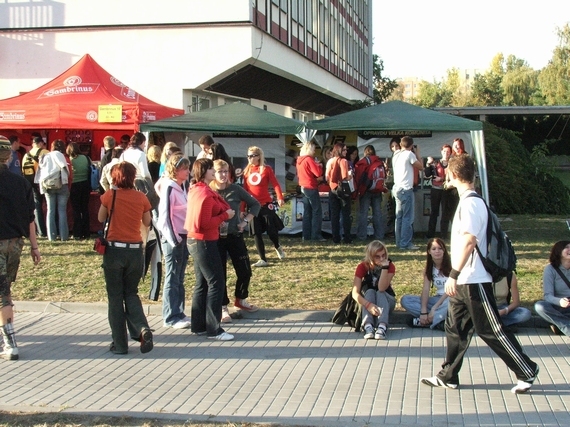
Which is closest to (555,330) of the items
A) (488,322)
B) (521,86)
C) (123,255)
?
(488,322)

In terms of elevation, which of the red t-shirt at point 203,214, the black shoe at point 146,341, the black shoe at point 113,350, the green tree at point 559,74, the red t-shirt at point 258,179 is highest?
the green tree at point 559,74

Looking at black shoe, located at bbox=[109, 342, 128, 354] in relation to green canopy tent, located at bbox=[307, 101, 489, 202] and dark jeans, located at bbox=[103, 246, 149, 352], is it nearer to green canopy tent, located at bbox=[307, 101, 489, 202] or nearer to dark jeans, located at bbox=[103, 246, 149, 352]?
dark jeans, located at bbox=[103, 246, 149, 352]

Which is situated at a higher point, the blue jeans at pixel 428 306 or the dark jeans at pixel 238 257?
the dark jeans at pixel 238 257

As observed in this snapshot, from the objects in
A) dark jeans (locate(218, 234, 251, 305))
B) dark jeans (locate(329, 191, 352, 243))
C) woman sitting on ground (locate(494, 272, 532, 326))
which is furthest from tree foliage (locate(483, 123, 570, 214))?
dark jeans (locate(218, 234, 251, 305))

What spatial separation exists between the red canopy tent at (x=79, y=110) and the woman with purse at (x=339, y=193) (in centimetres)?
389

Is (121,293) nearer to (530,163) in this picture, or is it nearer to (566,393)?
(566,393)

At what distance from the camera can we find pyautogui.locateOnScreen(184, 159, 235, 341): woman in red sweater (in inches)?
289

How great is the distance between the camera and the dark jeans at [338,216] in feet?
45.4

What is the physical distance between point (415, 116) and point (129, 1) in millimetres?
10734

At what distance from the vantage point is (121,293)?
705cm

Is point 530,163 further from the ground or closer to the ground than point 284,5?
closer to the ground

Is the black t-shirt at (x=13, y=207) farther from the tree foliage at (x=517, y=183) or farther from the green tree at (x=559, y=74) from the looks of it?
the green tree at (x=559, y=74)

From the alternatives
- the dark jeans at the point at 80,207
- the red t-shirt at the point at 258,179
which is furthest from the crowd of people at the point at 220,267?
the dark jeans at the point at 80,207

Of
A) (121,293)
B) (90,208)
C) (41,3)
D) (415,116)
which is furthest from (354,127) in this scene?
(41,3)
